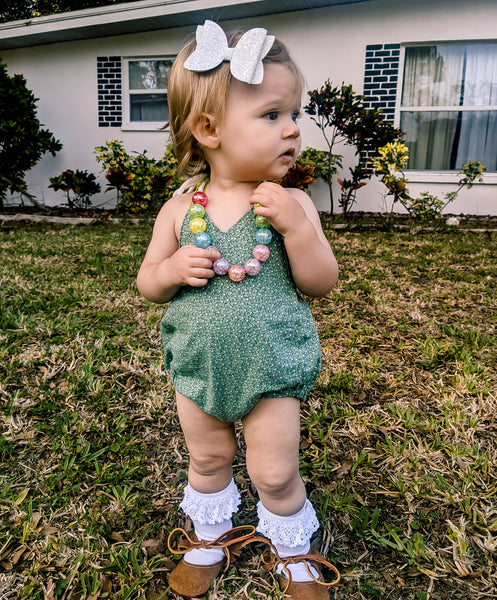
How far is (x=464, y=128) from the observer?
795 cm

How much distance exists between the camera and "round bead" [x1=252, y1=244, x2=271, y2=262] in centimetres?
123

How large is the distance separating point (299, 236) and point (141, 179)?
21.9ft

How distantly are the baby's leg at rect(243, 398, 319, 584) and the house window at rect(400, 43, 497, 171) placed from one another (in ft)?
25.1

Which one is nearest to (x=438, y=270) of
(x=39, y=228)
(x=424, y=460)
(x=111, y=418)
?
(x=424, y=460)

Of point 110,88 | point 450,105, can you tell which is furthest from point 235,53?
point 110,88

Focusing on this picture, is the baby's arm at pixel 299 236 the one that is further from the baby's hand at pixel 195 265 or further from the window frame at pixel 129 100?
the window frame at pixel 129 100

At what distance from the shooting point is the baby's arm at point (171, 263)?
3.98 feet

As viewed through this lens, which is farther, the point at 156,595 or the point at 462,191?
the point at 462,191

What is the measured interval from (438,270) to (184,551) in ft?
11.3

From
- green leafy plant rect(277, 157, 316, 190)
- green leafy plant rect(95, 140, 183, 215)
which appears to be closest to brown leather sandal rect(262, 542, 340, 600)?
green leafy plant rect(277, 157, 316, 190)

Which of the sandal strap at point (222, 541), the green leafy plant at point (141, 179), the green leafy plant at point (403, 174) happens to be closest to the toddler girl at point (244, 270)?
the sandal strap at point (222, 541)

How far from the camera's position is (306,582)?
140 centimetres

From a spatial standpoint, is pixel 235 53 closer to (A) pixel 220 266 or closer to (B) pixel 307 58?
(A) pixel 220 266

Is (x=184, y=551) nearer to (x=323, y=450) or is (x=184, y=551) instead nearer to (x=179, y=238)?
(x=323, y=450)
